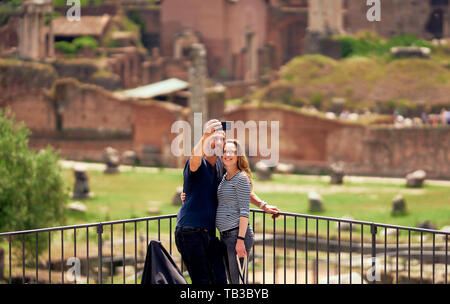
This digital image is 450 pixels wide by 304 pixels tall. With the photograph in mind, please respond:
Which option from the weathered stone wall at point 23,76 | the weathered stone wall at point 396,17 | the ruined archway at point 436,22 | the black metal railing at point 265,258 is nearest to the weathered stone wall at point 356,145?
the black metal railing at point 265,258

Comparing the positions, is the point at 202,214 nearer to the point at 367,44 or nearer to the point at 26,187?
the point at 26,187

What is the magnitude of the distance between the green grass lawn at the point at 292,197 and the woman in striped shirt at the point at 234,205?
46.7ft

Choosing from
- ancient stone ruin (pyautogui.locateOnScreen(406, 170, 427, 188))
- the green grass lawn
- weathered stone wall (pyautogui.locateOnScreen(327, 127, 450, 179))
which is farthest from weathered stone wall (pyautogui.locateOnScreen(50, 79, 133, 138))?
ancient stone ruin (pyautogui.locateOnScreen(406, 170, 427, 188))

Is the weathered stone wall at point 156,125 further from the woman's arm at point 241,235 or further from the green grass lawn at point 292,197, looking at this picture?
the woman's arm at point 241,235

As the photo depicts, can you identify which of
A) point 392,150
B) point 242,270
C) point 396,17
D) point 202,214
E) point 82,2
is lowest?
point 392,150

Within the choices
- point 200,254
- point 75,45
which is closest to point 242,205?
point 200,254

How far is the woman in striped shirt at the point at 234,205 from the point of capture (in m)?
7.26

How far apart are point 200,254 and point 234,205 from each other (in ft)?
1.55

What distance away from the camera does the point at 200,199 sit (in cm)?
725

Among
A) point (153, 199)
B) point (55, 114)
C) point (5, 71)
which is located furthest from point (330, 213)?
point (5, 71)

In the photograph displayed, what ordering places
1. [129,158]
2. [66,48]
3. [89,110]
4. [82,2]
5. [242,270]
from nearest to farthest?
[242,270] < [129,158] < [89,110] < [66,48] < [82,2]

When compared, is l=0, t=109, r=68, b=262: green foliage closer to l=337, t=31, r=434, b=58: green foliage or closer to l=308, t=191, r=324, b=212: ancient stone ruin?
l=308, t=191, r=324, b=212: ancient stone ruin

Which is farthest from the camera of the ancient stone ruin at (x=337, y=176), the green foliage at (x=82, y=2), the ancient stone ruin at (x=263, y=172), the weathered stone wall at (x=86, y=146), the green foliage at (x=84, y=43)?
the green foliage at (x=82, y=2)
